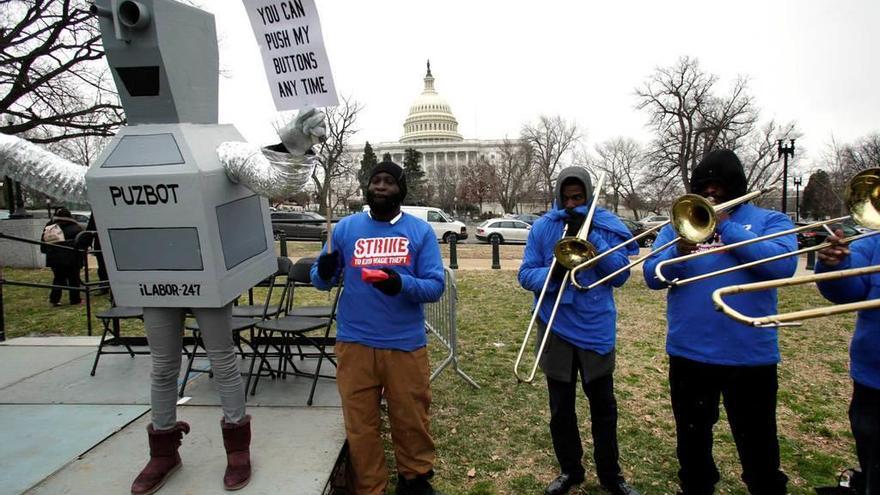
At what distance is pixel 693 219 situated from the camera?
2461mm

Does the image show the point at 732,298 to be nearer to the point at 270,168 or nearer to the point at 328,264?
the point at 328,264

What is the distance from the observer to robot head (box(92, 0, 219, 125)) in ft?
8.44

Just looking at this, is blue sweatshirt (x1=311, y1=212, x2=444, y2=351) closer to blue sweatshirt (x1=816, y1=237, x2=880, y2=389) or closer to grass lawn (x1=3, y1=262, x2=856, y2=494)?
grass lawn (x1=3, y1=262, x2=856, y2=494)

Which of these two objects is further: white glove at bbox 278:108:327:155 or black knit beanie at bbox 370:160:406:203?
black knit beanie at bbox 370:160:406:203

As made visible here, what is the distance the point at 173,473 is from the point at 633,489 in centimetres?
270

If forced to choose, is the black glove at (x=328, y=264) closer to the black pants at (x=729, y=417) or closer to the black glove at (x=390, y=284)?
the black glove at (x=390, y=284)

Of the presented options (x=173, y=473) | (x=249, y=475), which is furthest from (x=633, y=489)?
(x=173, y=473)

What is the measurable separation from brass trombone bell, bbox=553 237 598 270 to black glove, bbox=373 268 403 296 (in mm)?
938

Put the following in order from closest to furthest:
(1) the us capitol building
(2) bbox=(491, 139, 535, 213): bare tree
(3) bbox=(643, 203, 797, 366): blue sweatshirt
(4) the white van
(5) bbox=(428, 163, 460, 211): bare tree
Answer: (3) bbox=(643, 203, 797, 366): blue sweatshirt < (4) the white van < (2) bbox=(491, 139, 535, 213): bare tree < (5) bbox=(428, 163, 460, 211): bare tree < (1) the us capitol building

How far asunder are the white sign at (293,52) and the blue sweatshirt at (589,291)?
1499 mm

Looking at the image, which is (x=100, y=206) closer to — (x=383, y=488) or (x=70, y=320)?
(x=383, y=488)

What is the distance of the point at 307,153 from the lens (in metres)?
2.52

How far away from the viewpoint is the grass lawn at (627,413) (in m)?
3.28

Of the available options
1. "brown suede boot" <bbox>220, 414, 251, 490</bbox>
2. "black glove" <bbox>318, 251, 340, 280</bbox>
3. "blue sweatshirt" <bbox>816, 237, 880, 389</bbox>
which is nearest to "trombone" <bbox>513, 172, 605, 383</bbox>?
"blue sweatshirt" <bbox>816, 237, 880, 389</bbox>
